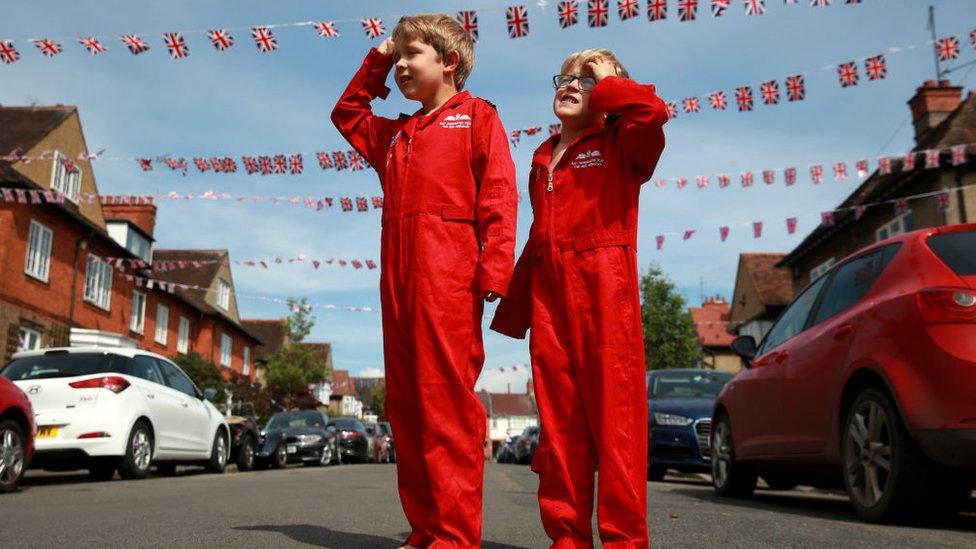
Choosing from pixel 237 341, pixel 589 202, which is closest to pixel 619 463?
pixel 589 202

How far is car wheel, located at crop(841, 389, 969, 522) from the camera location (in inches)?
180

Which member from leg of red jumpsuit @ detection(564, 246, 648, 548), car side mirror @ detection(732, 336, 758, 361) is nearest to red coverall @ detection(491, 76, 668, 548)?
leg of red jumpsuit @ detection(564, 246, 648, 548)

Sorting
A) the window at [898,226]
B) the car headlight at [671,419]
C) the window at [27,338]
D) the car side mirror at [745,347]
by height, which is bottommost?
the car headlight at [671,419]

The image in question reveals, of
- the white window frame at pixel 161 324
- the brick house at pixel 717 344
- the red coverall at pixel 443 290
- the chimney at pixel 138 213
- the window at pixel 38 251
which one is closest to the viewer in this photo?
the red coverall at pixel 443 290

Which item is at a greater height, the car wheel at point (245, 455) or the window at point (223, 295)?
the window at point (223, 295)

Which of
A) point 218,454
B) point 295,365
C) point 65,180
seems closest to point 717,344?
point 295,365

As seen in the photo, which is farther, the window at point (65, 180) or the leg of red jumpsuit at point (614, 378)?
the window at point (65, 180)

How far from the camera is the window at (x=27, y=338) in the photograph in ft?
72.3

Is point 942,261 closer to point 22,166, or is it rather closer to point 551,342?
point 551,342

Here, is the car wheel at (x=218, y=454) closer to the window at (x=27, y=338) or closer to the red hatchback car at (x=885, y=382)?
Result: the red hatchback car at (x=885, y=382)

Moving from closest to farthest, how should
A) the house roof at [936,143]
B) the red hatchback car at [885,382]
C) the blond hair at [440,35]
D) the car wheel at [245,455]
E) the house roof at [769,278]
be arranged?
the blond hair at [440,35] < the red hatchback car at [885,382] < the car wheel at [245,455] < the house roof at [936,143] < the house roof at [769,278]

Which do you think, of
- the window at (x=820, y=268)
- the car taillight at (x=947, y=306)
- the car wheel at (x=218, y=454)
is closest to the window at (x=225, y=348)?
the window at (x=820, y=268)

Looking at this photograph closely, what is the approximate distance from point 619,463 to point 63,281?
2486 centimetres

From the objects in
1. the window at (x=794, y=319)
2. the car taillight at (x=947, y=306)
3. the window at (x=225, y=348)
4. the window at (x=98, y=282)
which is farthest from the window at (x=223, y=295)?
the car taillight at (x=947, y=306)
